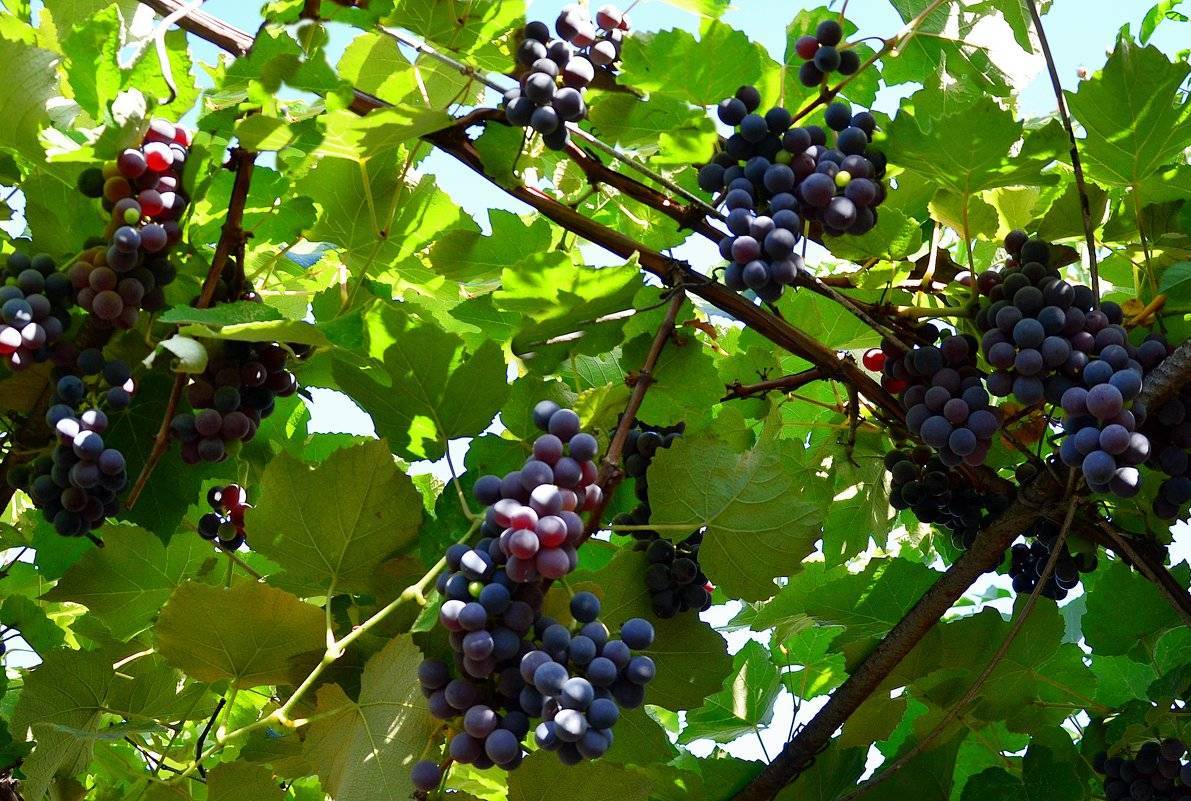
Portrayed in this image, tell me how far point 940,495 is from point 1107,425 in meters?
0.63

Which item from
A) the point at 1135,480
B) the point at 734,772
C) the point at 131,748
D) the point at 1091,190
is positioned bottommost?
the point at 131,748

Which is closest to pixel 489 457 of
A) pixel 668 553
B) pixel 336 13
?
pixel 668 553

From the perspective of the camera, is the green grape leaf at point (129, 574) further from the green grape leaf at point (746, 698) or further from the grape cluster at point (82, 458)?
the green grape leaf at point (746, 698)

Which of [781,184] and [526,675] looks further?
[781,184]

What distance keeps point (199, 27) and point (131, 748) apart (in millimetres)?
1814

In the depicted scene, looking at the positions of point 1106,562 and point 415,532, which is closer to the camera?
point 415,532

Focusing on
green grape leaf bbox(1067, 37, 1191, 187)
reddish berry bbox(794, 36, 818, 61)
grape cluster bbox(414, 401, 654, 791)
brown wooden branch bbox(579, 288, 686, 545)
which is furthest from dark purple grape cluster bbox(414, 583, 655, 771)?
green grape leaf bbox(1067, 37, 1191, 187)

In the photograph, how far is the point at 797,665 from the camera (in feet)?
10.4

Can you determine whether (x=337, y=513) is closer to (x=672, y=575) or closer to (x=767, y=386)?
(x=672, y=575)

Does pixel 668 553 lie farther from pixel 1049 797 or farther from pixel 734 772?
pixel 1049 797

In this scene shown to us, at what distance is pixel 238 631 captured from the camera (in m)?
1.70

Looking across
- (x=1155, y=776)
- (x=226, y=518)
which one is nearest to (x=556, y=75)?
(x=226, y=518)

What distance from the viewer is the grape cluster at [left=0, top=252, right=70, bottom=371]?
5.65 feet

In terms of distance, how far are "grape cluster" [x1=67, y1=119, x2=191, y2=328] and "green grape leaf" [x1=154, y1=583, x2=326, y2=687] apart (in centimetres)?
47
